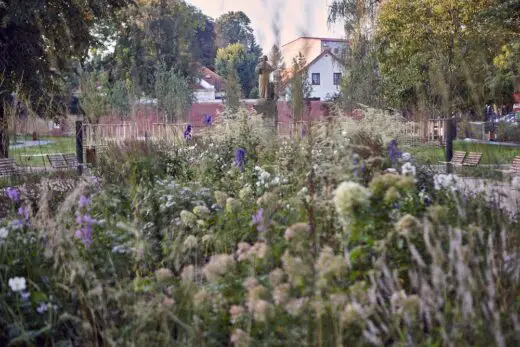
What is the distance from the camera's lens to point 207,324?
2652 millimetres

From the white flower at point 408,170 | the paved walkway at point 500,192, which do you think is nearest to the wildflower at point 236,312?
the white flower at point 408,170

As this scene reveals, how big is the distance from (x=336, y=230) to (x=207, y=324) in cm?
100

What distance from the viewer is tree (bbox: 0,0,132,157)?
1247cm

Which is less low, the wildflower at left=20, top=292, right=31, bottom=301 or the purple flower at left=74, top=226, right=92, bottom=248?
the purple flower at left=74, top=226, right=92, bottom=248

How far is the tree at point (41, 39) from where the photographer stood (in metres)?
12.5

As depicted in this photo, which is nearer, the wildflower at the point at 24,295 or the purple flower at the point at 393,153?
the wildflower at the point at 24,295

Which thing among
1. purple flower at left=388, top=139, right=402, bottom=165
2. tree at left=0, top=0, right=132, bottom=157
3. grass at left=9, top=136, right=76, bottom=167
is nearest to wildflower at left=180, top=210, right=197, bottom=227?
purple flower at left=388, top=139, right=402, bottom=165

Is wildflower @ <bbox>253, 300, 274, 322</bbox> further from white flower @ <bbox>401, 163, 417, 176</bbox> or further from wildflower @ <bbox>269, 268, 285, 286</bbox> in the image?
white flower @ <bbox>401, 163, 417, 176</bbox>

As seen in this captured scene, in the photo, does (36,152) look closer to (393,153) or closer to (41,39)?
(41,39)

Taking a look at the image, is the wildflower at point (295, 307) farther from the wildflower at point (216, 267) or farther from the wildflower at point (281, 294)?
the wildflower at point (216, 267)

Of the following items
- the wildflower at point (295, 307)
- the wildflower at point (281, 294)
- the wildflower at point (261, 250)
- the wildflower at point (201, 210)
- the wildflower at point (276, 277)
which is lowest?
the wildflower at point (295, 307)

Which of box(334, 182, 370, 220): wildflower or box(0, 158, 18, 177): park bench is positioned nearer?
box(334, 182, 370, 220): wildflower

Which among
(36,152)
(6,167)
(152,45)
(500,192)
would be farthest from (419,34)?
(500,192)

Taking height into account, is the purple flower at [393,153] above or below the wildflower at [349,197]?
above
